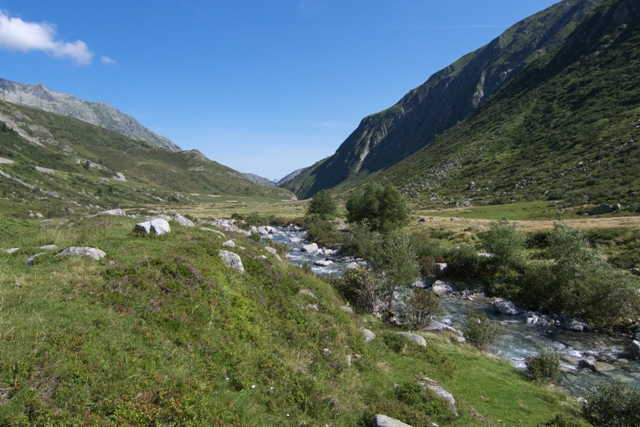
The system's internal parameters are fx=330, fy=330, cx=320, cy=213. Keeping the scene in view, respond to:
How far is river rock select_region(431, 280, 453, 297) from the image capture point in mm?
39219

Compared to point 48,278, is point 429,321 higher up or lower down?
lower down

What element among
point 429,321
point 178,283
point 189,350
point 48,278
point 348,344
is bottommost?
point 429,321

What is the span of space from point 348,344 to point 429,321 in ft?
40.3

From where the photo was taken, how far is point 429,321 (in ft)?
82.1

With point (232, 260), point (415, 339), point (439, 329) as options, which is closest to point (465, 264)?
point (439, 329)

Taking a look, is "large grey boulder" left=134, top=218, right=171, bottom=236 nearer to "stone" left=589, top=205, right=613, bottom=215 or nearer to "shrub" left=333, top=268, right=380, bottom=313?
"shrub" left=333, top=268, right=380, bottom=313

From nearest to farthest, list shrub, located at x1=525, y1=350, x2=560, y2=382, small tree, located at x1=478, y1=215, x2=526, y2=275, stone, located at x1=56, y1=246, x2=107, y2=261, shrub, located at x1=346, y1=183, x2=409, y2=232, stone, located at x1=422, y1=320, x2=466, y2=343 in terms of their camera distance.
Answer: stone, located at x1=56, y1=246, x2=107, y2=261
shrub, located at x1=525, y1=350, x2=560, y2=382
stone, located at x1=422, y1=320, x2=466, y2=343
small tree, located at x1=478, y1=215, x2=526, y2=275
shrub, located at x1=346, y1=183, x2=409, y2=232

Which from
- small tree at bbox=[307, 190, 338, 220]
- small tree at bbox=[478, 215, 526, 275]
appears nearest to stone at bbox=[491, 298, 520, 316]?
small tree at bbox=[478, 215, 526, 275]

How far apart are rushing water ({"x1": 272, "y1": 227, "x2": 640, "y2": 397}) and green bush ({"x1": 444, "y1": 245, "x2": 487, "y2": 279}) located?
28.4 ft

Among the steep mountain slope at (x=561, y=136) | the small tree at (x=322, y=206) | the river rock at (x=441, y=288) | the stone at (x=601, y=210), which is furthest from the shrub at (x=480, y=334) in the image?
the small tree at (x=322, y=206)

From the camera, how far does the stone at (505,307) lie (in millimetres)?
32688

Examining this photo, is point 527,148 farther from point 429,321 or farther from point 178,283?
point 178,283

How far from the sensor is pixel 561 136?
121 metres

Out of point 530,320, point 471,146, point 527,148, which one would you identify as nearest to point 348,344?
point 530,320
